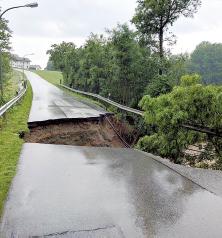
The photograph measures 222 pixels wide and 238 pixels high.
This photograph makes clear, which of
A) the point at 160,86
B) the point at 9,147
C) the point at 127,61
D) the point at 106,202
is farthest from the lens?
the point at 127,61

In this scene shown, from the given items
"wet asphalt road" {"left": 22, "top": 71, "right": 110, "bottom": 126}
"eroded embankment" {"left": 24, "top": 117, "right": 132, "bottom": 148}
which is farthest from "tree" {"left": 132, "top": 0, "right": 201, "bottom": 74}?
"eroded embankment" {"left": 24, "top": 117, "right": 132, "bottom": 148}

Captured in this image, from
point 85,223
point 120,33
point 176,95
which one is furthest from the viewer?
point 120,33

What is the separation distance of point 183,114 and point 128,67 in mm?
15231

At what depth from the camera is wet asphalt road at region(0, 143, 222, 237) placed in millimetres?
2703

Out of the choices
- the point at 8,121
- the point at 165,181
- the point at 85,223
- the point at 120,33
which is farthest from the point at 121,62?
the point at 85,223

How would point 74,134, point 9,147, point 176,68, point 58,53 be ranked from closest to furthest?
A: point 9,147 < point 74,134 < point 176,68 < point 58,53

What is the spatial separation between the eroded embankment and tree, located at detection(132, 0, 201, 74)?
41.5 feet

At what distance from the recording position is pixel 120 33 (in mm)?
19375

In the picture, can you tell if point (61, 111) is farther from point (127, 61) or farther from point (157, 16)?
point (157, 16)

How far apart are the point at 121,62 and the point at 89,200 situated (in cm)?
1842

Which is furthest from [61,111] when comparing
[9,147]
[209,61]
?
[209,61]

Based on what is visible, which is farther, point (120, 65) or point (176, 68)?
point (176, 68)

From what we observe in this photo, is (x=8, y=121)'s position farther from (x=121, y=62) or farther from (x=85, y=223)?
(x=121, y=62)

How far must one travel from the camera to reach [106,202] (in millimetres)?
3328
